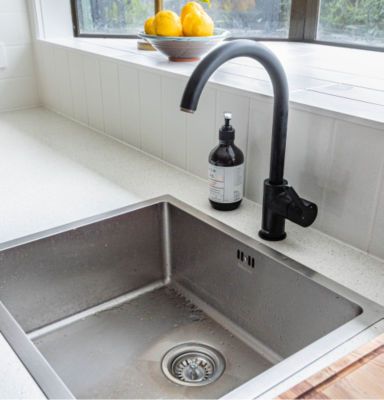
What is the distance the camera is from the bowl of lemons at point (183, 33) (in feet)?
4.54

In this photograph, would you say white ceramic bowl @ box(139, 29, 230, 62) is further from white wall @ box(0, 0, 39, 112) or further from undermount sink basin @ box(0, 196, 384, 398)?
white wall @ box(0, 0, 39, 112)

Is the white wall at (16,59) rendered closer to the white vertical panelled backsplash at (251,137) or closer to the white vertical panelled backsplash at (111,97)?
the white vertical panelled backsplash at (251,137)

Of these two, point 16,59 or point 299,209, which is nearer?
point 299,209

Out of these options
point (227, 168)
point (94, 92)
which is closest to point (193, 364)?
point (227, 168)

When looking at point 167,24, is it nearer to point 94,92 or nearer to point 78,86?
point 94,92

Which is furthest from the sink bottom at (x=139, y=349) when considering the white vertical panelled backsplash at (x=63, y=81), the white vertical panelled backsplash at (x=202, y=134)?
the white vertical panelled backsplash at (x=63, y=81)

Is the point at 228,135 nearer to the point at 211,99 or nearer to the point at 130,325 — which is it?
the point at 211,99

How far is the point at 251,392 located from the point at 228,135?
535 millimetres

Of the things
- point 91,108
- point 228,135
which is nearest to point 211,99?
→ point 228,135

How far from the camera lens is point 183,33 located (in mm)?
1414

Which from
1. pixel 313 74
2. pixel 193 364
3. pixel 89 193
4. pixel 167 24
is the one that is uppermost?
pixel 167 24

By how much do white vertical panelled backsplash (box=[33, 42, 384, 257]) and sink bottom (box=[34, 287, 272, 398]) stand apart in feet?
0.98

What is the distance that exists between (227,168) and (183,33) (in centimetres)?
57

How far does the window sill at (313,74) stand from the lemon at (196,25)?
0.09 meters
